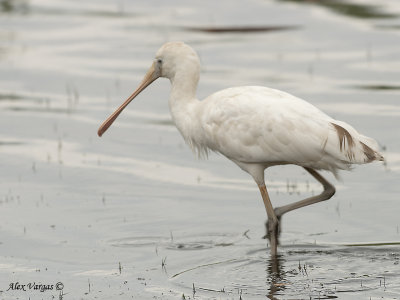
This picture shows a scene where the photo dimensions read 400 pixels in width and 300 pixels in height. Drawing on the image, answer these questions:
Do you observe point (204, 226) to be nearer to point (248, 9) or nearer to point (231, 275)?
point (231, 275)

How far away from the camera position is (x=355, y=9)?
27.1 meters

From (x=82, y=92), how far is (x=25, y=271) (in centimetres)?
965

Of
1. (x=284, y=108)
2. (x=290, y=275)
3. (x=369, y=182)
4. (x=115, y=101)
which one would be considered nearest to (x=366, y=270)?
(x=290, y=275)

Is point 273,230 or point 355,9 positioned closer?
point 273,230

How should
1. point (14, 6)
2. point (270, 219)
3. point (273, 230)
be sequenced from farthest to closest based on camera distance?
point (14, 6)
point (270, 219)
point (273, 230)

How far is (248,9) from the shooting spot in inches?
1109

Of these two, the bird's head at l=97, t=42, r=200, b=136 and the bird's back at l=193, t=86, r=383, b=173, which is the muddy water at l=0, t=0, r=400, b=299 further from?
the bird's head at l=97, t=42, r=200, b=136

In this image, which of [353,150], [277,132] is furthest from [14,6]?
[353,150]

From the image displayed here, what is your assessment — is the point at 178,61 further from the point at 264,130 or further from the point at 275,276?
the point at 275,276

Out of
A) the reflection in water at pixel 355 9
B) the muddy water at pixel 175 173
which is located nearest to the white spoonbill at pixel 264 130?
the muddy water at pixel 175 173

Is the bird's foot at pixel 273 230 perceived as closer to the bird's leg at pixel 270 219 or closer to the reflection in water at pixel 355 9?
the bird's leg at pixel 270 219

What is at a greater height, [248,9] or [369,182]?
[248,9]

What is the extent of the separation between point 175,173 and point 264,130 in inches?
160

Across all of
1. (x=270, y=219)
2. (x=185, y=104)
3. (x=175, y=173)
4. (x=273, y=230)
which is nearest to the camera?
(x=273, y=230)
